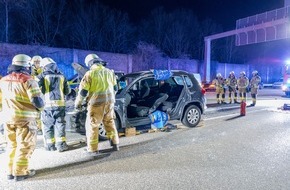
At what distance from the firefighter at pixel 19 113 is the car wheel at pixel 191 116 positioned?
15.0 feet

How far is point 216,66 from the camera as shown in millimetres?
38031

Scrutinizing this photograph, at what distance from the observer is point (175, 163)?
16.3ft

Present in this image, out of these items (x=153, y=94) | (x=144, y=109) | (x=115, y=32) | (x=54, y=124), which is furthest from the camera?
(x=115, y=32)

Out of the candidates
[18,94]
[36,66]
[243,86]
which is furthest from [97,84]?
[243,86]

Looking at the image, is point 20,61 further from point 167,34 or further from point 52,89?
point 167,34

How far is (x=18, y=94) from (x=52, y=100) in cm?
129

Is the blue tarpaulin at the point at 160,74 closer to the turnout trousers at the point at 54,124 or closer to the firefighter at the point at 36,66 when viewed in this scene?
the turnout trousers at the point at 54,124

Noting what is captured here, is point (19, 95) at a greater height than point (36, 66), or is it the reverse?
point (36, 66)

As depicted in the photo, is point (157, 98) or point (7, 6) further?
point (7, 6)

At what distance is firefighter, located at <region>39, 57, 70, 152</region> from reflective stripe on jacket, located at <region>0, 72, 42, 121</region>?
1.22m

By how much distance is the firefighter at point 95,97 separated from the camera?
5.28m

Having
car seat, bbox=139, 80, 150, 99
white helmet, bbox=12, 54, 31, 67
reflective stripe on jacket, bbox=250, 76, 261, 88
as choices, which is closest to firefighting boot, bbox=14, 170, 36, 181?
white helmet, bbox=12, 54, 31, 67

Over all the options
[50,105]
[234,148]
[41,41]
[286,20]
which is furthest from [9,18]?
[234,148]

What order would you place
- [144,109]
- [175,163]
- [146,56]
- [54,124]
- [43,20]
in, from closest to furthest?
[175,163], [54,124], [144,109], [43,20], [146,56]
